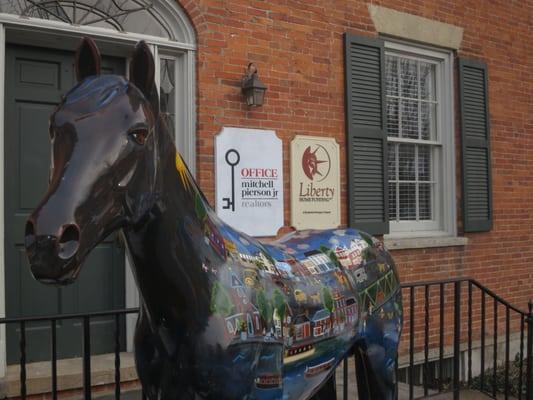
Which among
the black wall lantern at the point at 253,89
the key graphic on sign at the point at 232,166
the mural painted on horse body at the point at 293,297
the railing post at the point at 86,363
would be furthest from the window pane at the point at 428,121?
the railing post at the point at 86,363

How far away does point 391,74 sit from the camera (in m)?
6.90

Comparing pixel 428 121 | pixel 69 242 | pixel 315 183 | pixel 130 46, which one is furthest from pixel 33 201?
pixel 428 121

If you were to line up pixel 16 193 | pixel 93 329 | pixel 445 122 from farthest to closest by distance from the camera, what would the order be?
pixel 445 122, pixel 93 329, pixel 16 193

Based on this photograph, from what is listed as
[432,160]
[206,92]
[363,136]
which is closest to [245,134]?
[206,92]

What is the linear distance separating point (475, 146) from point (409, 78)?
1199 mm

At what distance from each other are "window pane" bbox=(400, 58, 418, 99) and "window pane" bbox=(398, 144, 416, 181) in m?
0.64

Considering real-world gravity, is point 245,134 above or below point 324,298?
above

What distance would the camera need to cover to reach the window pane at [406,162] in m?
7.01

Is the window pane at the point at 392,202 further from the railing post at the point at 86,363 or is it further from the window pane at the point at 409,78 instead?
the railing post at the point at 86,363

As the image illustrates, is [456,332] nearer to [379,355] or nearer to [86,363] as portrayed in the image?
[379,355]

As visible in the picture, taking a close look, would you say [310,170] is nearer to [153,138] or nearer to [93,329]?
[93,329]

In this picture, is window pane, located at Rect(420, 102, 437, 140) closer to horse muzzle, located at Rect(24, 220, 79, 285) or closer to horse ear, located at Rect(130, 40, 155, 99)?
horse ear, located at Rect(130, 40, 155, 99)

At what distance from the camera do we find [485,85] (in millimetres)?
7371

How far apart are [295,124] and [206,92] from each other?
3.38ft
